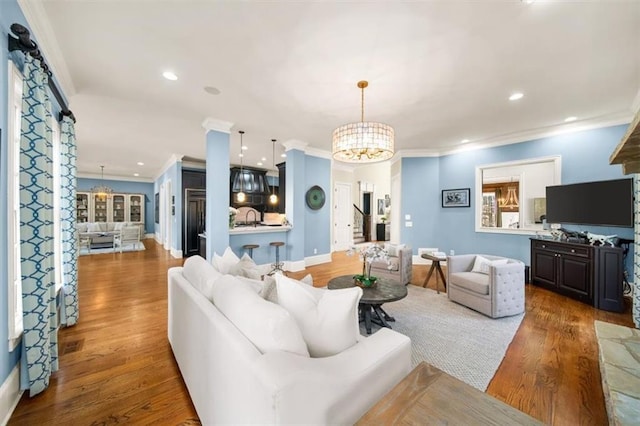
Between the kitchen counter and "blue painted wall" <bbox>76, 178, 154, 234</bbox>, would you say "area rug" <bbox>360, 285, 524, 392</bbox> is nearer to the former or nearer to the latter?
the kitchen counter

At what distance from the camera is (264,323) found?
3.67ft

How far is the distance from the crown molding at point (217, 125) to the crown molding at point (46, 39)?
161 centimetres

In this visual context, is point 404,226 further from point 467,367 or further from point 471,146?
point 467,367

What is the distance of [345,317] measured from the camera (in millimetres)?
1209

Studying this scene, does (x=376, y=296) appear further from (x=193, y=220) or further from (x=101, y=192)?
(x=101, y=192)

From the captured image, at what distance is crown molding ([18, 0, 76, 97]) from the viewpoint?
180 cm

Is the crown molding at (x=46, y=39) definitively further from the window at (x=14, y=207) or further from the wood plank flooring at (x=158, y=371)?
the wood plank flooring at (x=158, y=371)

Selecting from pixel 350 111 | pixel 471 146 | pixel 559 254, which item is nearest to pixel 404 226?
pixel 471 146

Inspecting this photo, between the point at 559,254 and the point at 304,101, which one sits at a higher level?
the point at 304,101

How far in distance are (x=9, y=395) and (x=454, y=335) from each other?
3633 mm

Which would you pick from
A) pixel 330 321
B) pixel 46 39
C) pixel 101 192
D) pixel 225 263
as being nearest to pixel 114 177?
pixel 101 192

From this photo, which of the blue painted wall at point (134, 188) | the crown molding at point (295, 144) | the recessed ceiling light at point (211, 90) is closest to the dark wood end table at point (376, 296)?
the recessed ceiling light at point (211, 90)

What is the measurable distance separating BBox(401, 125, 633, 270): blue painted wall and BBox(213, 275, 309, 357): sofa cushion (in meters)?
5.38

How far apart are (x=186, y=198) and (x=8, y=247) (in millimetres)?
6047
